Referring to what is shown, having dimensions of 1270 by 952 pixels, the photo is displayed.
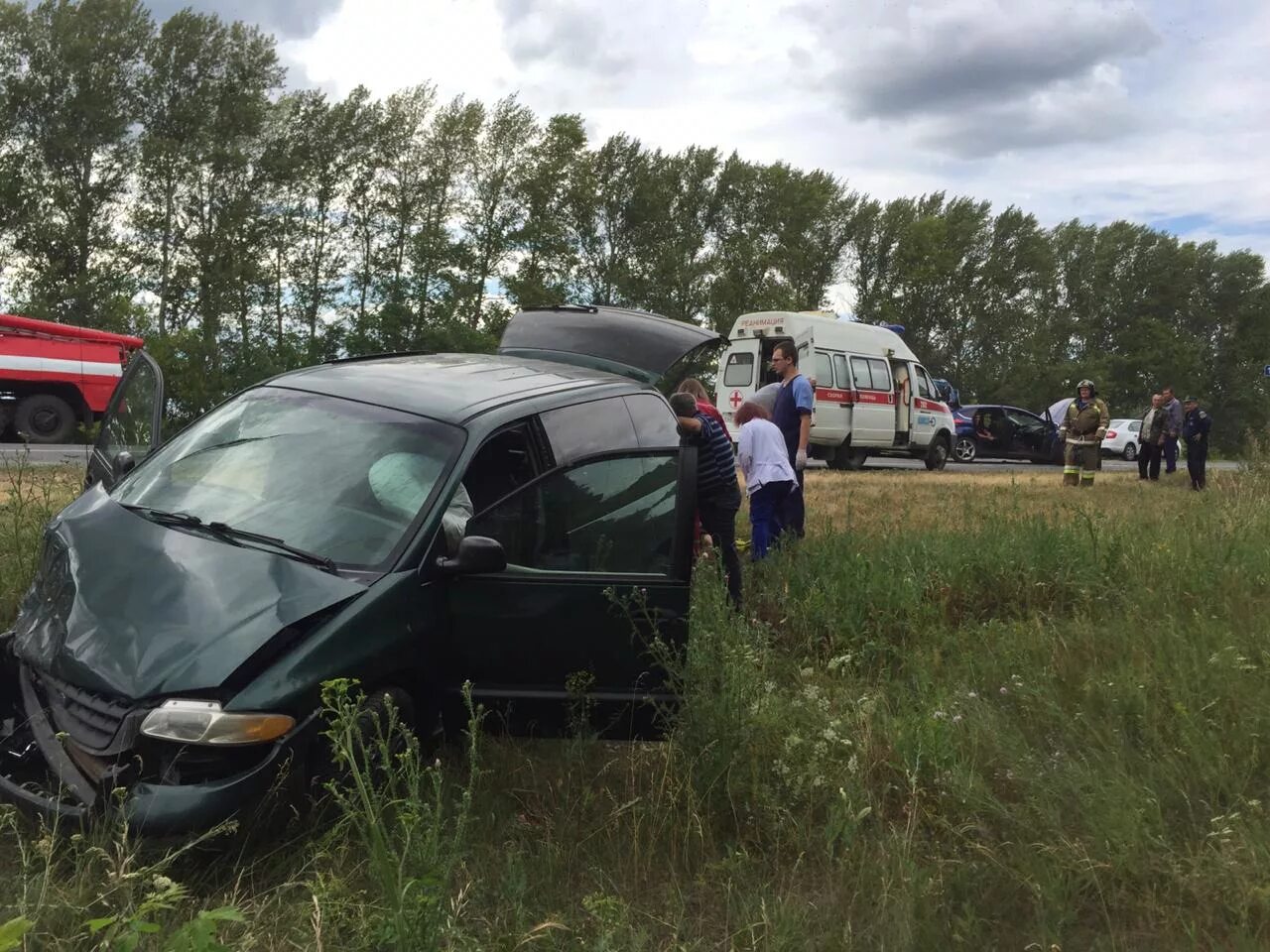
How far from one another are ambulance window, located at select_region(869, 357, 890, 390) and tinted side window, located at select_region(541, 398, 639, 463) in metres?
16.5

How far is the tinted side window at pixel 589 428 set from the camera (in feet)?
13.8

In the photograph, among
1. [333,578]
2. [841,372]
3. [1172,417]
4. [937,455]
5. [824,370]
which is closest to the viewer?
[333,578]

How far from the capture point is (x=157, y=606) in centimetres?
323

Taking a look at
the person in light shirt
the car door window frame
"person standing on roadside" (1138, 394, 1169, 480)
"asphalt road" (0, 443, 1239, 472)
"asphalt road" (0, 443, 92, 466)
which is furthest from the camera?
"person standing on roadside" (1138, 394, 1169, 480)

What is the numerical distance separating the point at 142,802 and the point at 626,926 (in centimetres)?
140

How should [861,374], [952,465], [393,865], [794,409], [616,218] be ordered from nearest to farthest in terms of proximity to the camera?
1. [393,865]
2. [794,409]
3. [861,374]
4. [952,465]
5. [616,218]

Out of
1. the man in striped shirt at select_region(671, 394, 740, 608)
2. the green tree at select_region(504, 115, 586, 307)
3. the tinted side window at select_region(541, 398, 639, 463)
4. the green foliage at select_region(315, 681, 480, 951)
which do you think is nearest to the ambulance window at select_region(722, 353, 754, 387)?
the man in striped shirt at select_region(671, 394, 740, 608)

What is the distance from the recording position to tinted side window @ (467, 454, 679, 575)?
3.90 metres

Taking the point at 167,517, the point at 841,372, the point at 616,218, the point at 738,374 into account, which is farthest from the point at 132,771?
the point at 616,218

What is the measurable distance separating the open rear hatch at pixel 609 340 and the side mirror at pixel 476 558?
2.03 m

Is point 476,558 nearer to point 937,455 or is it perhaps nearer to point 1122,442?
point 937,455

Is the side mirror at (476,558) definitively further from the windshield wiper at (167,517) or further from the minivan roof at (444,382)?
the windshield wiper at (167,517)

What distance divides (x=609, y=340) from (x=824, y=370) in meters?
13.7

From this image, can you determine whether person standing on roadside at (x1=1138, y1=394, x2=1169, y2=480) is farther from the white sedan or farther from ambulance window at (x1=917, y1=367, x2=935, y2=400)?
the white sedan
